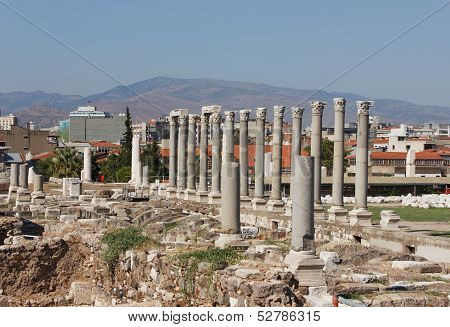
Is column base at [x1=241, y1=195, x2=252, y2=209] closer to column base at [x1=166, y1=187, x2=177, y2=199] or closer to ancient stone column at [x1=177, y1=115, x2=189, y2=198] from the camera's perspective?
ancient stone column at [x1=177, y1=115, x2=189, y2=198]

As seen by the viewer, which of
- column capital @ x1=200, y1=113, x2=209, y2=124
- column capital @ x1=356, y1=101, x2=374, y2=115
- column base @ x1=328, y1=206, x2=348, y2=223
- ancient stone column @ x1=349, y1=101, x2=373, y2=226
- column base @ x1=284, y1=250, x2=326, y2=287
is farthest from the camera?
column capital @ x1=200, y1=113, x2=209, y2=124

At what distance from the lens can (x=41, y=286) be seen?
2484 cm

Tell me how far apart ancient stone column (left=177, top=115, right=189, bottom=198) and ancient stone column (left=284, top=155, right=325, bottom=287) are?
33849 mm

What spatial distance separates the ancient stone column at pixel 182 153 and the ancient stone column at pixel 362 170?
21.2m

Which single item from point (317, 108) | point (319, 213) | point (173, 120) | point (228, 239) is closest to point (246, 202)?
point (319, 213)

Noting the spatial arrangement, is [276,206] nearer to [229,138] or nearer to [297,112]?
[297,112]

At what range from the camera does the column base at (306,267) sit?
746 inches

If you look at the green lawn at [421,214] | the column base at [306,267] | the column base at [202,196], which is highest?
the column base at [202,196]

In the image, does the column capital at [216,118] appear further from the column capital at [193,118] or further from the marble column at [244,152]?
the column capital at [193,118]

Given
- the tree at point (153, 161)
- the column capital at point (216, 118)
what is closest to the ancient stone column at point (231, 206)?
the column capital at point (216, 118)

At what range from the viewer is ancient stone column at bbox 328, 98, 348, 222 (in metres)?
34.9

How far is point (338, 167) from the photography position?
35.5 meters

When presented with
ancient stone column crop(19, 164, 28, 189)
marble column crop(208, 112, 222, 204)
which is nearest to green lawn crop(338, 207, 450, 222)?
marble column crop(208, 112, 222, 204)
